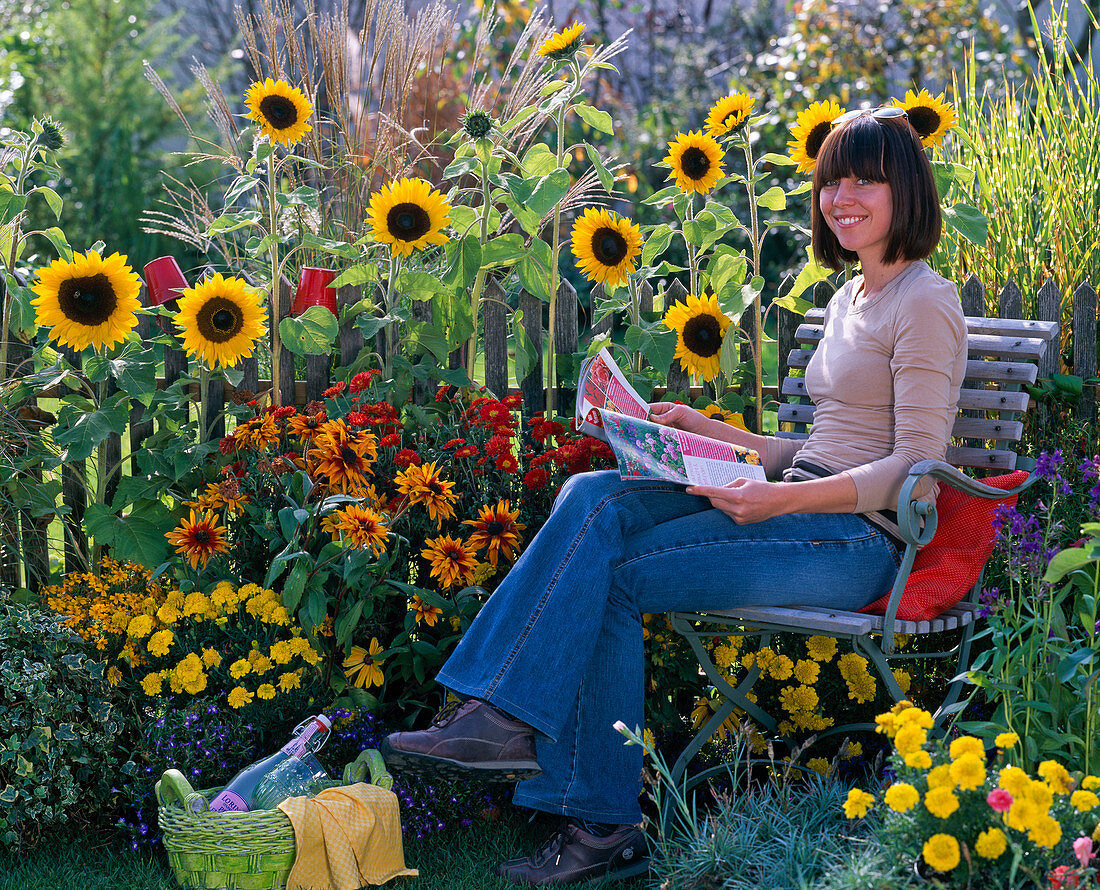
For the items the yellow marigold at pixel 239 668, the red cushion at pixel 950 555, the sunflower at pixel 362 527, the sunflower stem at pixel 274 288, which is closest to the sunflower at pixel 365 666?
the yellow marigold at pixel 239 668

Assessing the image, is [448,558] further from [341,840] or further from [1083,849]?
[1083,849]

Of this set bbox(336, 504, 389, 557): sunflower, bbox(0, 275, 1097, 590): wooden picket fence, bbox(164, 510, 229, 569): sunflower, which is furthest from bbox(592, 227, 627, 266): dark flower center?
bbox(164, 510, 229, 569): sunflower

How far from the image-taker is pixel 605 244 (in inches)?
114

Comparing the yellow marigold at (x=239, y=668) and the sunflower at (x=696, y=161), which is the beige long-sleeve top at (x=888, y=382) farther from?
the yellow marigold at (x=239, y=668)

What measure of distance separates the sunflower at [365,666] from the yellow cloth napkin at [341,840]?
0.46 metres

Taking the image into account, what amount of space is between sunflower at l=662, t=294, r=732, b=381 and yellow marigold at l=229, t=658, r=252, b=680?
139 cm

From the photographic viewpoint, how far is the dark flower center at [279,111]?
2.90m

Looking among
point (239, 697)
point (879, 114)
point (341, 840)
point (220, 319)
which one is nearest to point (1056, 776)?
point (341, 840)

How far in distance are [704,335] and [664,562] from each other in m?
0.93

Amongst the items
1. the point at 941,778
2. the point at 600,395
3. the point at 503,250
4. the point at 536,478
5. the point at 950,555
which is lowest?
the point at 941,778

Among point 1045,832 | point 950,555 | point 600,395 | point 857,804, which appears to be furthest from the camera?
point 600,395

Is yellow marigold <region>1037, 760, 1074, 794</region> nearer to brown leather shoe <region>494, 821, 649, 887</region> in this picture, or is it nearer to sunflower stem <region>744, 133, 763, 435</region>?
brown leather shoe <region>494, 821, 649, 887</region>

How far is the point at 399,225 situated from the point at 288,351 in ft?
2.14

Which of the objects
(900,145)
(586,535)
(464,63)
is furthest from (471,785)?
(464,63)
